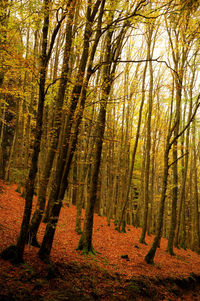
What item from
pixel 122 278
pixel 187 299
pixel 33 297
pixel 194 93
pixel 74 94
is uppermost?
pixel 194 93

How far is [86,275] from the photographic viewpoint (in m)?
5.52

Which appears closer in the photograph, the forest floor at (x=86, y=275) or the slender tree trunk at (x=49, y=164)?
the forest floor at (x=86, y=275)

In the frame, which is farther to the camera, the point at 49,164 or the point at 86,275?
the point at 49,164

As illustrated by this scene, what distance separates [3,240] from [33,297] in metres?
2.48

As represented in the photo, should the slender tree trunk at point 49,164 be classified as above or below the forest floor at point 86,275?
above

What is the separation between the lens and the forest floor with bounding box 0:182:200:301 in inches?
163

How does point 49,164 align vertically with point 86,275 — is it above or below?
above

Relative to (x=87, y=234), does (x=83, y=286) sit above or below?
below

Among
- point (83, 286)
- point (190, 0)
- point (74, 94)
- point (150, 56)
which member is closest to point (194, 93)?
point (150, 56)

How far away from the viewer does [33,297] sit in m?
3.77

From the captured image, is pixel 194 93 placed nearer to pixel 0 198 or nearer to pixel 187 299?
pixel 187 299

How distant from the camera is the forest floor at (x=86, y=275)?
414 cm

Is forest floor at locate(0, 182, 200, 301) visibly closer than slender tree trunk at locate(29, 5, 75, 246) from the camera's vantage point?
Yes

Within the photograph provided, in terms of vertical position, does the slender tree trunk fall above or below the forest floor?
above
